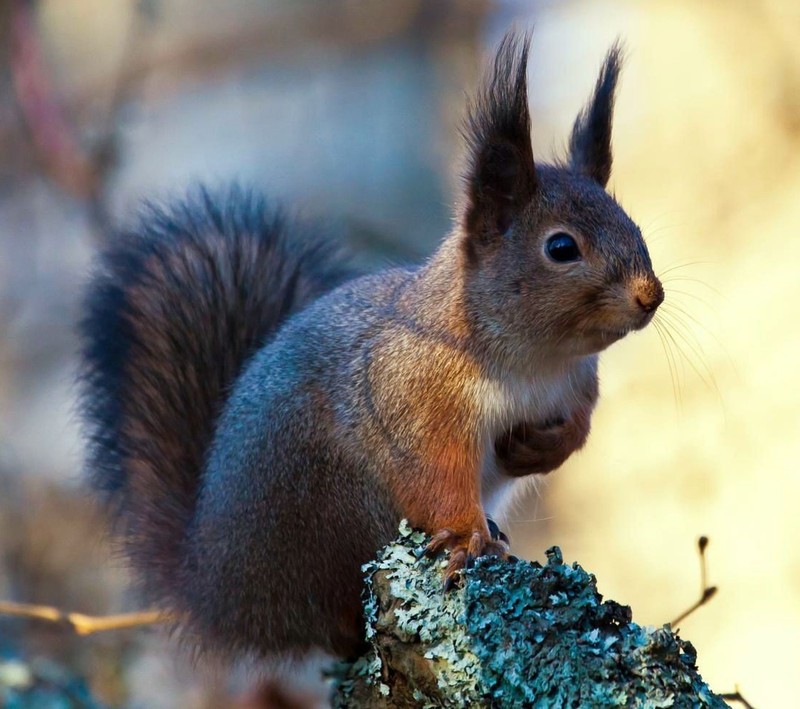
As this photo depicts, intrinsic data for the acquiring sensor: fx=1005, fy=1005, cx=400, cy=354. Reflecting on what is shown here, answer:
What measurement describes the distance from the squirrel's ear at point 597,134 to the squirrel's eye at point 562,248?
312 mm

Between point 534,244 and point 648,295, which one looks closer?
point 648,295

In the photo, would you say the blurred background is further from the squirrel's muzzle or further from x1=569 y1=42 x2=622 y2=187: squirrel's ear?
the squirrel's muzzle

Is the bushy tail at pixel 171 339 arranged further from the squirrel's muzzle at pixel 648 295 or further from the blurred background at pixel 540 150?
the blurred background at pixel 540 150

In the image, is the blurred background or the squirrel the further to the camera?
the blurred background

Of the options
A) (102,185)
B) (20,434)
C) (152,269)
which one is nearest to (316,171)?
(102,185)

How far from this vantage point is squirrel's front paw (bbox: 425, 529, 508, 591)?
183 cm

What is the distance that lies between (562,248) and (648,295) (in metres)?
0.22

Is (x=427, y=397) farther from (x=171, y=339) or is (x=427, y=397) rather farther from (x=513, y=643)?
(x=171, y=339)

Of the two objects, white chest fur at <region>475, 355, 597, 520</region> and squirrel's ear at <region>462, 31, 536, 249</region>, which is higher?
squirrel's ear at <region>462, 31, 536, 249</region>

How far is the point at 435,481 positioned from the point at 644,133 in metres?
4.24

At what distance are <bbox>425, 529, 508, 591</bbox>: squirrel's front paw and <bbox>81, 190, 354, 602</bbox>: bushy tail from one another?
35.0 inches

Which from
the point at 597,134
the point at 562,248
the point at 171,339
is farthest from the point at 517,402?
the point at 171,339

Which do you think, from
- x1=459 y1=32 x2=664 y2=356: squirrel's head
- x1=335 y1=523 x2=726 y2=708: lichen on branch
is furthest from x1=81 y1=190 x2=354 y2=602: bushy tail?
x1=335 y1=523 x2=726 y2=708: lichen on branch

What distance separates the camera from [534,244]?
208 cm
